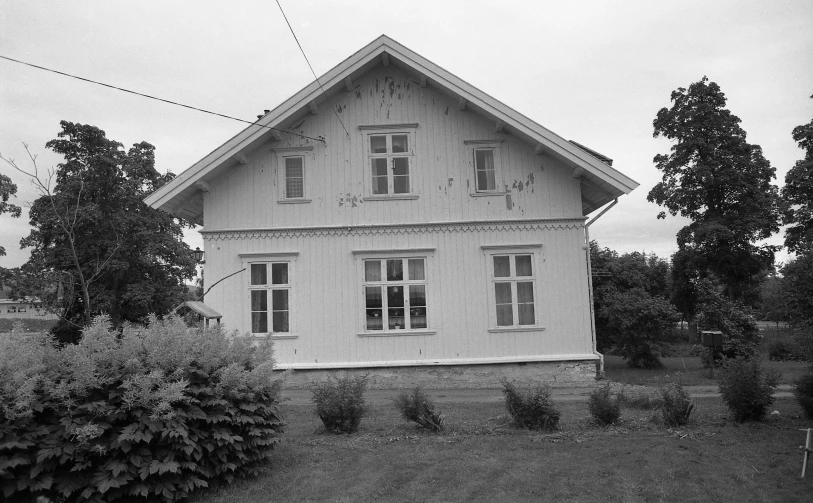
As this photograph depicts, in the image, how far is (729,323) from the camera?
71.4ft

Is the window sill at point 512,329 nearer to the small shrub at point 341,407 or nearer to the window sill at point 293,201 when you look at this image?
the window sill at point 293,201

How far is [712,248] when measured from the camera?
3412 cm

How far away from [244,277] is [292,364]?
2.59 metres

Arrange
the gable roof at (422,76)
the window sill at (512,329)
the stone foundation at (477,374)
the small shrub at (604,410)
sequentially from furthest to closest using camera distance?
the window sill at (512,329)
the stone foundation at (477,374)
the gable roof at (422,76)
the small shrub at (604,410)

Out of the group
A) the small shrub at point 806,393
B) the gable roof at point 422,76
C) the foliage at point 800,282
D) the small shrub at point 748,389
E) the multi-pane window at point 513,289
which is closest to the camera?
the small shrub at point 748,389

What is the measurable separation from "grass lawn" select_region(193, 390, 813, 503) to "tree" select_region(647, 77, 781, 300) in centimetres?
2650

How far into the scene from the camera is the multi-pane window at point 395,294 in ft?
51.5

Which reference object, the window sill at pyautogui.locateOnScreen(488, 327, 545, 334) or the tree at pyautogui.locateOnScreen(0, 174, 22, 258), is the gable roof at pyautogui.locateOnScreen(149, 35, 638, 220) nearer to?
the window sill at pyautogui.locateOnScreen(488, 327, 545, 334)

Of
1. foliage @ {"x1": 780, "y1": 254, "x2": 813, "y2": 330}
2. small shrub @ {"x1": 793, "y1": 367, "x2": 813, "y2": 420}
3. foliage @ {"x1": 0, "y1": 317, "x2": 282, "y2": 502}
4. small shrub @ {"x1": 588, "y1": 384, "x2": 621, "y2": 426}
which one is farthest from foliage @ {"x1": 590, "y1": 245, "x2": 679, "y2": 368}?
foliage @ {"x1": 0, "y1": 317, "x2": 282, "y2": 502}

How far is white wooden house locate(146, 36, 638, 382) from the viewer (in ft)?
51.1

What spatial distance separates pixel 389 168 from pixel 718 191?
25658 mm

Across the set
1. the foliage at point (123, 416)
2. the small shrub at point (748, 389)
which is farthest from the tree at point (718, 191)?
the foliage at point (123, 416)

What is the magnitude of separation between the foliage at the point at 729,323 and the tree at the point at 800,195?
10808 mm

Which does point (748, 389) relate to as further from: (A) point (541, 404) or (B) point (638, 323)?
(B) point (638, 323)
